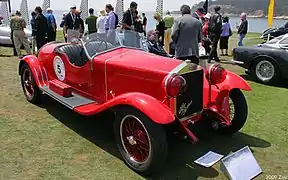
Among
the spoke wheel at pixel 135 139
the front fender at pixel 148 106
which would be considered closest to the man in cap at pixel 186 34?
the front fender at pixel 148 106

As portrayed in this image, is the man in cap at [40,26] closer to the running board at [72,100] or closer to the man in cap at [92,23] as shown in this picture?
the man in cap at [92,23]

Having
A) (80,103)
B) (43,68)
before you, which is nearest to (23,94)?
(43,68)

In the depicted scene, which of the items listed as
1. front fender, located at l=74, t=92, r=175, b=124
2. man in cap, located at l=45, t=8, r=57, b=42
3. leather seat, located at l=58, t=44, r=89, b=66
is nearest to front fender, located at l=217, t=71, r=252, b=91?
front fender, located at l=74, t=92, r=175, b=124

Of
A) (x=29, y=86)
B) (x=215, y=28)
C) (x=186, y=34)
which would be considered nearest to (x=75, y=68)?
(x=29, y=86)

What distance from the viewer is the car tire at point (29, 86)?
605 centimetres

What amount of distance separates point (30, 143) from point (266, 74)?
5.80 m

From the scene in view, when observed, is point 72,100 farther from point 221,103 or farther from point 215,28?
point 215,28

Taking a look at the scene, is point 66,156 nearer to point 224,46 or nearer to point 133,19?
point 133,19

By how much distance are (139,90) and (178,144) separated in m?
1.01

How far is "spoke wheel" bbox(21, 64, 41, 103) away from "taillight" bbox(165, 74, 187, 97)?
3.09 m

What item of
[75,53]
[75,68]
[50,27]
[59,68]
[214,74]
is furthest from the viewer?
[50,27]

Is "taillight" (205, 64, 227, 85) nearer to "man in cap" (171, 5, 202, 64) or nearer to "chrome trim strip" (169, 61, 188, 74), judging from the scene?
"chrome trim strip" (169, 61, 188, 74)

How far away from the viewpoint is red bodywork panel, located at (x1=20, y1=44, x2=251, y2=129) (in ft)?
12.4

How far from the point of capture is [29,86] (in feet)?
20.7
